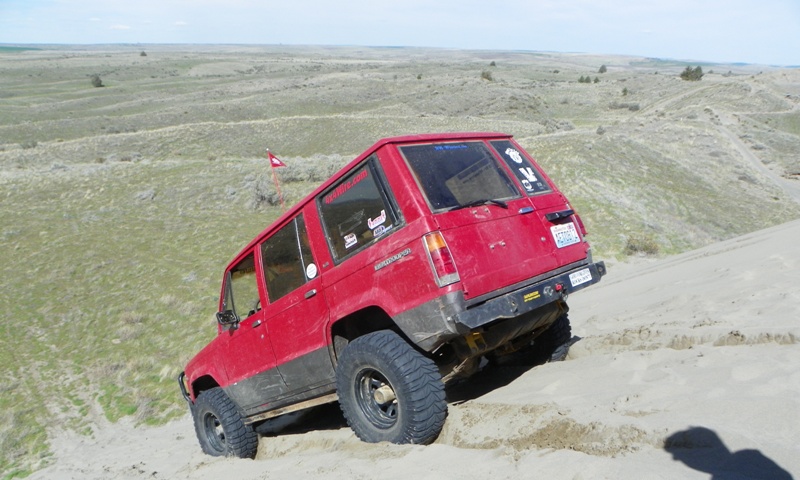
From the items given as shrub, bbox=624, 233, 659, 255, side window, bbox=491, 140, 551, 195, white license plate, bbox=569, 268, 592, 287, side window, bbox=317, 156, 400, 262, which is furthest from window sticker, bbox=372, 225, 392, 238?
shrub, bbox=624, 233, 659, 255

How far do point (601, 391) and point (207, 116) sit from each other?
143 feet

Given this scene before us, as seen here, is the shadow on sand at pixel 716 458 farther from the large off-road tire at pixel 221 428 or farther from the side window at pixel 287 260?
the large off-road tire at pixel 221 428

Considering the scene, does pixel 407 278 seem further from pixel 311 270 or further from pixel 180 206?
pixel 180 206

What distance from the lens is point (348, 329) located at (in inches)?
183

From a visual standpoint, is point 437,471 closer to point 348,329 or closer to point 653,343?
point 348,329

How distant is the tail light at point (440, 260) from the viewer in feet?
12.6

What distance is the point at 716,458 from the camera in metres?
2.97

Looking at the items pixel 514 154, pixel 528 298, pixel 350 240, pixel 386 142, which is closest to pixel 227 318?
pixel 350 240

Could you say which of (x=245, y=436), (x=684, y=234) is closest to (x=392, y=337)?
(x=245, y=436)

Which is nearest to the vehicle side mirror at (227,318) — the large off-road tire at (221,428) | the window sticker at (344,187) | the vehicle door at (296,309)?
the vehicle door at (296,309)

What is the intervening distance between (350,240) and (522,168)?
164cm

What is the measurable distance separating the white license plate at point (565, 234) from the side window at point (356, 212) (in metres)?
1.41

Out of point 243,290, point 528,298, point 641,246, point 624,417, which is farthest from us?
point 641,246

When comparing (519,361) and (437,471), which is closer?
(437,471)
